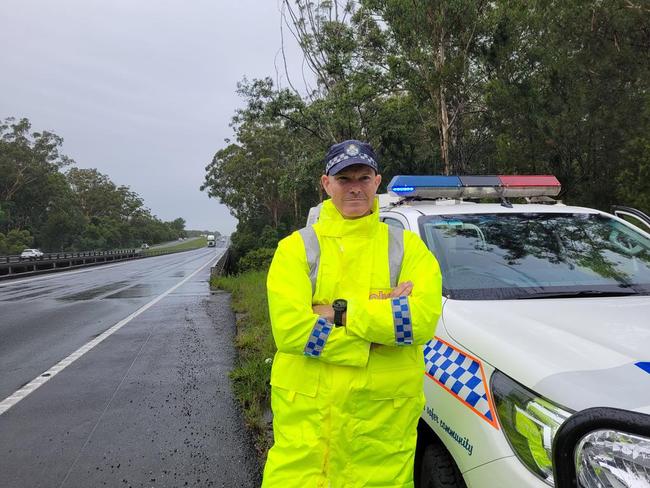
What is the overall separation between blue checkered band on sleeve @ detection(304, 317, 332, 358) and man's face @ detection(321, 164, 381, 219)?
0.54 metres

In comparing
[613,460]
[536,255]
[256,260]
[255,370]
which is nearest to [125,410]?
[255,370]

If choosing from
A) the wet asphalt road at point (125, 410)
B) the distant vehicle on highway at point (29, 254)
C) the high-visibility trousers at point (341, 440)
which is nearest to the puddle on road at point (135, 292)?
the wet asphalt road at point (125, 410)

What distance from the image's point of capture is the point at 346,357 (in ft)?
5.95

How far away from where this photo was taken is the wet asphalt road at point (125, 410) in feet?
11.5

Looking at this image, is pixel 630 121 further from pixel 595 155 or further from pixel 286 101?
pixel 286 101

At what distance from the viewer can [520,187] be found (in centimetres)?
403

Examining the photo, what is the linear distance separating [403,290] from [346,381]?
1.49 feet

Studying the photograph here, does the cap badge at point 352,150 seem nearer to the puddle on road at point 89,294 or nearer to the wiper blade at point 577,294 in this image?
the wiper blade at point 577,294

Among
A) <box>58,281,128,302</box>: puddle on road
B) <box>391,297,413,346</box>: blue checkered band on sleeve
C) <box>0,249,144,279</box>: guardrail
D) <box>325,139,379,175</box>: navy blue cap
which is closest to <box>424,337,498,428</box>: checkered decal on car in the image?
<box>391,297,413,346</box>: blue checkered band on sleeve

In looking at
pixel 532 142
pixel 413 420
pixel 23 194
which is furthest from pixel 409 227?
pixel 23 194

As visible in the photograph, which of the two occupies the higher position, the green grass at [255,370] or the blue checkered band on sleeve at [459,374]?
the blue checkered band on sleeve at [459,374]

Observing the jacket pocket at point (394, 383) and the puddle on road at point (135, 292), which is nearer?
the jacket pocket at point (394, 383)

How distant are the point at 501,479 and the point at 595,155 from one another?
31.0 ft

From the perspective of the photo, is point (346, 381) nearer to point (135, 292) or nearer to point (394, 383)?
point (394, 383)
